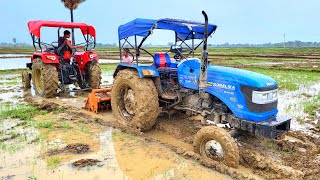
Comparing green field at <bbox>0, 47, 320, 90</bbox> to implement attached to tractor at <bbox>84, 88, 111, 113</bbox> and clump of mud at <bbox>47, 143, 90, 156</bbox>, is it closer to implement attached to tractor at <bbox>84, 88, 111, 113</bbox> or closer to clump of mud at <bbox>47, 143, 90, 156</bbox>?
implement attached to tractor at <bbox>84, 88, 111, 113</bbox>

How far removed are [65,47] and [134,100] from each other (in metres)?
4.70

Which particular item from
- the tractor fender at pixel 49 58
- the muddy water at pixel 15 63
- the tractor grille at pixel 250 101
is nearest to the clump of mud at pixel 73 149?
the tractor grille at pixel 250 101

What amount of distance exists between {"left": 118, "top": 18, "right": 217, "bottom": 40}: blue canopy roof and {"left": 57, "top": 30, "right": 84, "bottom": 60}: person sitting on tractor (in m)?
3.93

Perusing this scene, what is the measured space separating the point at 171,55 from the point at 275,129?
9.96 feet

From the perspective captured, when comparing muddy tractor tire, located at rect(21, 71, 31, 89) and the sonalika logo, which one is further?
muddy tractor tire, located at rect(21, 71, 31, 89)

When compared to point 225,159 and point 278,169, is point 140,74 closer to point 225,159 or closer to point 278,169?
point 225,159

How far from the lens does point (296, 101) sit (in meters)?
8.63

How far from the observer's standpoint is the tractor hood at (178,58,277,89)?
4.35 metres

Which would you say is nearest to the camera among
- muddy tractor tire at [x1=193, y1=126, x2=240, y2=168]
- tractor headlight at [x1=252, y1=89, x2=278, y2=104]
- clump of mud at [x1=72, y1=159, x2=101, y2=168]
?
muddy tractor tire at [x1=193, y1=126, x2=240, y2=168]

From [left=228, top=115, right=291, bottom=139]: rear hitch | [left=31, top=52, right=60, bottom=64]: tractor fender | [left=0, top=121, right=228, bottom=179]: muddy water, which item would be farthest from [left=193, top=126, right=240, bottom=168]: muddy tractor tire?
[left=31, top=52, right=60, bottom=64]: tractor fender

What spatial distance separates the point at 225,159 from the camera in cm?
410

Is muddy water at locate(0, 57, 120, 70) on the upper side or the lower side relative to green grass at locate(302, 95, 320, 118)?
upper

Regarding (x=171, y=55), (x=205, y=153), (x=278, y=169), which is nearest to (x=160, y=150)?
(x=205, y=153)

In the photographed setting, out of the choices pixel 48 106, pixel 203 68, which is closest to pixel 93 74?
pixel 48 106
